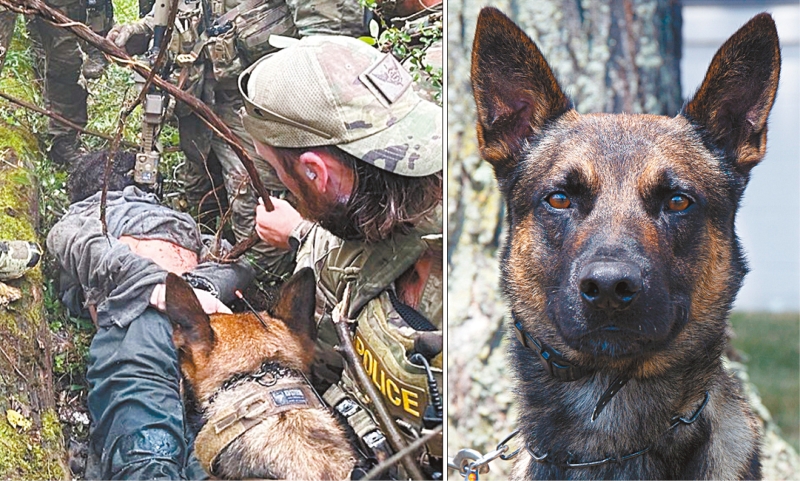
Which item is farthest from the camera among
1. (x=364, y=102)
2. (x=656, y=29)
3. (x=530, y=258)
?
(x=656, y=29)

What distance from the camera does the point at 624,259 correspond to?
241 centimetres

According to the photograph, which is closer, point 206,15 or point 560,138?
point 560,138

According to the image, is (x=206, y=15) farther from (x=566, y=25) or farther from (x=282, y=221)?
(x=566, y=25)

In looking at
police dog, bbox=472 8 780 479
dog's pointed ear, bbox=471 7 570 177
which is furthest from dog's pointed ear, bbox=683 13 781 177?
dog's pointed ear, bbox=471 7 570 177

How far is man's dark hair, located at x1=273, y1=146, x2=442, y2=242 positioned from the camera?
9.87ft

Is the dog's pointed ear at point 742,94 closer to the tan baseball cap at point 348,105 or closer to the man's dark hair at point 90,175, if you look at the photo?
the tan baseball cap at point 348,105

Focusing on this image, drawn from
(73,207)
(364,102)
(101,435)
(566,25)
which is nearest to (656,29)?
(566,25)

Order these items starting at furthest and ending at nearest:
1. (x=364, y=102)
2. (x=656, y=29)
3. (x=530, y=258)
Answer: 1. (x=656, y=29)
2. (x=364, y=102)
3. (x=530, y=258)

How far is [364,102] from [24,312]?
1432mm

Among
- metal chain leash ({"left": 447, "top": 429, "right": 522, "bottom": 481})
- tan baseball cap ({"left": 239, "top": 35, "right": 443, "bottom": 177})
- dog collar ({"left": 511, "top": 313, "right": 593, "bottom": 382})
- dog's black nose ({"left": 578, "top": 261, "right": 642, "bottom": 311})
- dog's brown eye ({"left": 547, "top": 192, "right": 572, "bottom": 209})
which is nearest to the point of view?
dog's black nose ({"left": 578, "top": 261, "right": 642, "bottom": 311})

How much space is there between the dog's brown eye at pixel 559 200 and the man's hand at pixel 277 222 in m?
0.91

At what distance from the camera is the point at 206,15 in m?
3.03

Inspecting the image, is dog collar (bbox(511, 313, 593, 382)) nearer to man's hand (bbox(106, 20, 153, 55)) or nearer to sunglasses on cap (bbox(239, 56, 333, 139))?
sunglasses on cap (bbox(239, 56, 333, 139))

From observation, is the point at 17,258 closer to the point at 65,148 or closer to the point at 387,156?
the point at 65,148
